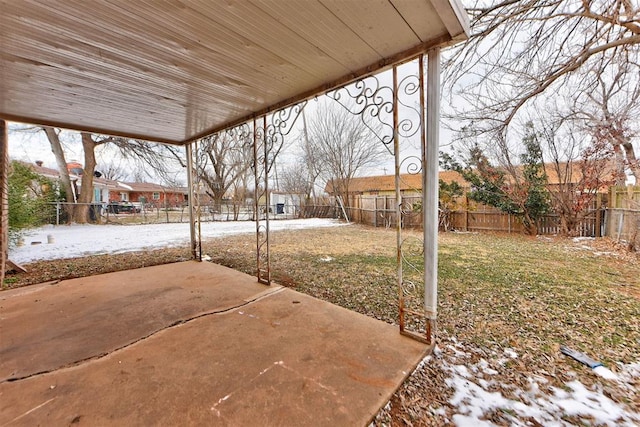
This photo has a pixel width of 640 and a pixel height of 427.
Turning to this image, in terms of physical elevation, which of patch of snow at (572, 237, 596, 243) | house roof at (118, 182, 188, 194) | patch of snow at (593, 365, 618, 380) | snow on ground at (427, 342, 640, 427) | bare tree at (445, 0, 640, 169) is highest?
bare tree at (445, 0, 640, 169)

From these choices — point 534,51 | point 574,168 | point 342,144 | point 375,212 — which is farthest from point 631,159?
point 342,144

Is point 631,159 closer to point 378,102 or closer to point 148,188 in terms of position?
point 378,102

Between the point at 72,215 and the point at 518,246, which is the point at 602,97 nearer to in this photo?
the point at 518,246

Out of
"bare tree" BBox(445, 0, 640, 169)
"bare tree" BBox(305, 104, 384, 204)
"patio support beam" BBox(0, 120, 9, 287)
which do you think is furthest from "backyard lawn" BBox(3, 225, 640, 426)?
"bare tree" BBox(305, 104, 384, 204)

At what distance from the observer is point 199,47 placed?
1670 mm

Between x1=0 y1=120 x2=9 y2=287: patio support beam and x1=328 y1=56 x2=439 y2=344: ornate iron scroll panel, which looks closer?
x1=328 y1=56 x2=439 y2=344: ornate iron scroll panel

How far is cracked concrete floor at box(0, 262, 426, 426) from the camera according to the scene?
1.24 metres

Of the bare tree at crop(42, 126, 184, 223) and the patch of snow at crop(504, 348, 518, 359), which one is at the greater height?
the bare tree at crop(42, 126, 184, 223)

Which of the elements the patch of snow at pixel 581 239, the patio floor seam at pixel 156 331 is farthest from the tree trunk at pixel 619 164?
the patio floor seam at pixel 156 331

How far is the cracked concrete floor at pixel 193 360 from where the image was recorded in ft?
4.08

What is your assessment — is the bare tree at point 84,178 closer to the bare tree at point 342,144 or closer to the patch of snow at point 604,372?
the bare tree at point 342,144

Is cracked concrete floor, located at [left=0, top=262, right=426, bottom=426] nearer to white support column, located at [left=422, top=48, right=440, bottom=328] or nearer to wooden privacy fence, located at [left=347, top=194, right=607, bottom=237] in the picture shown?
white support column, located at [left=422, top=48, right=440, bottom=328]

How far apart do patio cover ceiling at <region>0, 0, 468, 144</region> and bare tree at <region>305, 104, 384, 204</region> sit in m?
11.7

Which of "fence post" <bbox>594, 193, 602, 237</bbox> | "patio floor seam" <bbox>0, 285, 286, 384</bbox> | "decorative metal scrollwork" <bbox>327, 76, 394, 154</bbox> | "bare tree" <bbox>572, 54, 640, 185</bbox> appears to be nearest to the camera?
"patio floor seam" <bbox>0, 285, 286, 384</bbox>
